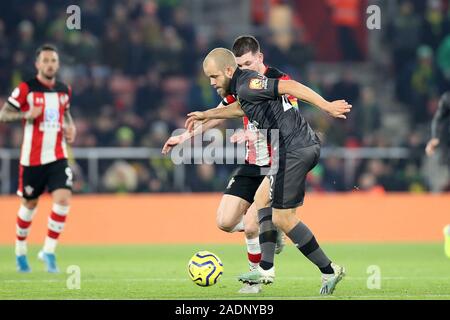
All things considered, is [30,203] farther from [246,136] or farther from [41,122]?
[246,136]

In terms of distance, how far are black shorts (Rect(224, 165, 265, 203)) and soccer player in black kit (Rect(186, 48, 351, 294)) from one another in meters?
0.62

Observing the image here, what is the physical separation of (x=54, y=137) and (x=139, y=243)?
5015 millimetres

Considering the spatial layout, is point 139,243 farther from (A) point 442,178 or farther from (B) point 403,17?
(B) point 403,17

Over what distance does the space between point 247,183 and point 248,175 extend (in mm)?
71

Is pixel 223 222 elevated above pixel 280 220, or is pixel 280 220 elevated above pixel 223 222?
pixel 280 220

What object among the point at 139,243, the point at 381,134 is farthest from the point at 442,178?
the point at 139,243

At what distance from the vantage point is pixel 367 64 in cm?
2286

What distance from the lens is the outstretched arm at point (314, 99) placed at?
8086mm

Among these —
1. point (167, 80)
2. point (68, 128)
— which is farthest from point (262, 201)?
point (167, 80)

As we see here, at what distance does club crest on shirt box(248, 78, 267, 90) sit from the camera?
851cm

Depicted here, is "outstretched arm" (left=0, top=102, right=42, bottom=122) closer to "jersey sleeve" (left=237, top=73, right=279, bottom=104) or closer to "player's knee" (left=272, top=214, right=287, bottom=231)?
"jersey sleeve" (left=237, top=73, right=279, bottom=104)

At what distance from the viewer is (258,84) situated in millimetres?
8531

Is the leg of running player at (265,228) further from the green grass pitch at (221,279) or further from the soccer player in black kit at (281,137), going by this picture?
the green grass pitch at (221,279)

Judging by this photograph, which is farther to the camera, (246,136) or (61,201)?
(61,201)
